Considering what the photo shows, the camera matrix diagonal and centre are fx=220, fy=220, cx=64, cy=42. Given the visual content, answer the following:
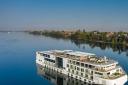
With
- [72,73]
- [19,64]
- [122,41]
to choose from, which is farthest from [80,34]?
[72,73]

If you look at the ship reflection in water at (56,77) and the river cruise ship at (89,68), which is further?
the ship reflection in water at (56,77)

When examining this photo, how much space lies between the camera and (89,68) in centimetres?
3581

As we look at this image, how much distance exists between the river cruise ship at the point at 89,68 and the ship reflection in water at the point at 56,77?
0.61 m

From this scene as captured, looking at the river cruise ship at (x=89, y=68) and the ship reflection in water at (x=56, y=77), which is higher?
the river cruise ship at (x=89, y=68)

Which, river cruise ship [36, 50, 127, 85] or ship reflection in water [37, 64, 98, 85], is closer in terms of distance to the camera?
river cruise ship [36, 50, 127, 85]

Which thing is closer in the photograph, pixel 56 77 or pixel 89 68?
pixel 89 68

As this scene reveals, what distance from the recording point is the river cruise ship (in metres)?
33.2

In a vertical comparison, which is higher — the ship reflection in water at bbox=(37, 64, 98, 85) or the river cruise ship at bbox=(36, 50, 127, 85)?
the river cruise ship at bbox=(36, 50, 127, 85)

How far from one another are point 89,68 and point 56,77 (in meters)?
7.26

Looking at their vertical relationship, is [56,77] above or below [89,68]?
below

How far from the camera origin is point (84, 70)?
36.7 metres

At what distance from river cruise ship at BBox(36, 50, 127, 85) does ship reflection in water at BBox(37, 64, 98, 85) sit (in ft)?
2.02

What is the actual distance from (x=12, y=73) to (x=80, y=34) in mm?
84767

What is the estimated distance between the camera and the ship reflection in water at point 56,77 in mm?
37081
